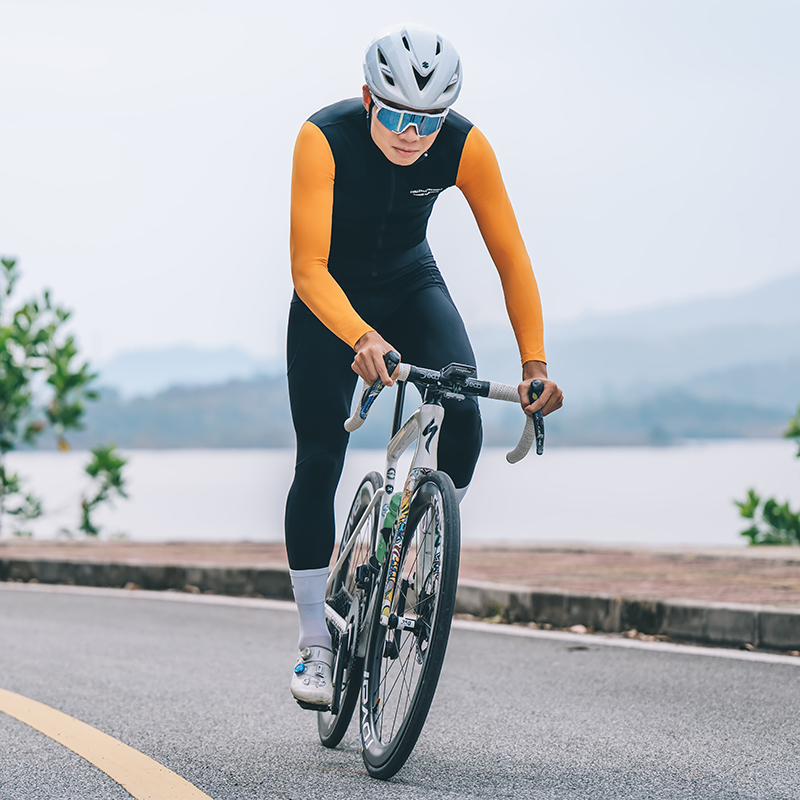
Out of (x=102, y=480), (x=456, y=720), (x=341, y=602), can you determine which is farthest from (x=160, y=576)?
(x=102, y=480)

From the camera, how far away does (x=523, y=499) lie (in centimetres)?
6525

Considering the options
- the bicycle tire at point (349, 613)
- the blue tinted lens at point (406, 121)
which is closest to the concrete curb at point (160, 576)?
the bicycle tire at point (349, 613)

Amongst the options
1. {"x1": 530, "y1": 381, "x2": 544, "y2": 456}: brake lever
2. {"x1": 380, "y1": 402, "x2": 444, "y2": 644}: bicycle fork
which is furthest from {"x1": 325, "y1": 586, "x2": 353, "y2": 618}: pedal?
{"x1": 530, "y1": 381, "x2": 544, "y2": 456}: brake lever

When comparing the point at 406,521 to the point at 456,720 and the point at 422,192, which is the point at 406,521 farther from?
the point at 456,720

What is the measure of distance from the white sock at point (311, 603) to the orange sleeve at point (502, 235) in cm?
104

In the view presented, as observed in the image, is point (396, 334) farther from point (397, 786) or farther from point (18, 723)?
point (18, 723)

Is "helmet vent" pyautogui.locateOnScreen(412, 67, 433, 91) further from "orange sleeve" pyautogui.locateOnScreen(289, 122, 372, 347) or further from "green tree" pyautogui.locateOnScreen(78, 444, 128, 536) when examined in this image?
"green tree" pyautogui.locateOnScreen(78, 444, 128, 536)

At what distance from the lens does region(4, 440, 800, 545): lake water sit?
49.8 feet

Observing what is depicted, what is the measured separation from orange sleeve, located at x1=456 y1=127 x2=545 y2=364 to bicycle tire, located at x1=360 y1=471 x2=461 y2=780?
63 centimetres

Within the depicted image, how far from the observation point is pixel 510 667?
5387 millimetres

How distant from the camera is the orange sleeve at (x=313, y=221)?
134 inches

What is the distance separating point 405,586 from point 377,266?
43.0 inches

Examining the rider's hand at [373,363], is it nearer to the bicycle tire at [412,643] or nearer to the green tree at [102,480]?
the bicycle tire at [412,643]

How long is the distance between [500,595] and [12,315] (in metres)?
9.68
